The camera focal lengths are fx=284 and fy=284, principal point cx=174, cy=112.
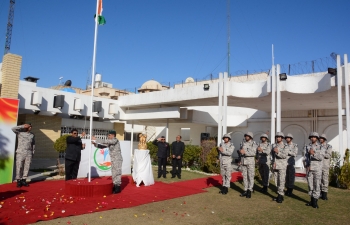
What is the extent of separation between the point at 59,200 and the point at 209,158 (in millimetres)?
8217

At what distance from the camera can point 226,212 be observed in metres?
6.20

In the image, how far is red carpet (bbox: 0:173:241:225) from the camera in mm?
5238

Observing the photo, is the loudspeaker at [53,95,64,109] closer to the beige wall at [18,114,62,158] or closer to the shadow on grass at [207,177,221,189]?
the beige wall at [18,114,62,158]

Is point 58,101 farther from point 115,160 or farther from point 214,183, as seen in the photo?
point 214,183

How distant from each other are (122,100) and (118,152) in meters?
12.5

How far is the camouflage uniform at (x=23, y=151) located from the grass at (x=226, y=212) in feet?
13.0

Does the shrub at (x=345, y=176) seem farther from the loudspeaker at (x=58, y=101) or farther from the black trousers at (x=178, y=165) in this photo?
the loudspeaker at (x=58, y=101)

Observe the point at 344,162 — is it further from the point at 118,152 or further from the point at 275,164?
the point at 118,152

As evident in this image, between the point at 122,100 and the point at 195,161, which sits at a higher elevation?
the point at 122,100

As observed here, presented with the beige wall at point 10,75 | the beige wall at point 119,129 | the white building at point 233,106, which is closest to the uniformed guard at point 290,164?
the white building at point 233,106

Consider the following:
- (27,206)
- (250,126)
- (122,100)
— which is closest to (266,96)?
(250,126)

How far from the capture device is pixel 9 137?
340 inches

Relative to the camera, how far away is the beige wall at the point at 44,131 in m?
17.3

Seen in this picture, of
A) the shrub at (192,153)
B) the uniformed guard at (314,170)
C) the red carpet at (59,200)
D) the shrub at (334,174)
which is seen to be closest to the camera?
the red carpet at (59,200)
